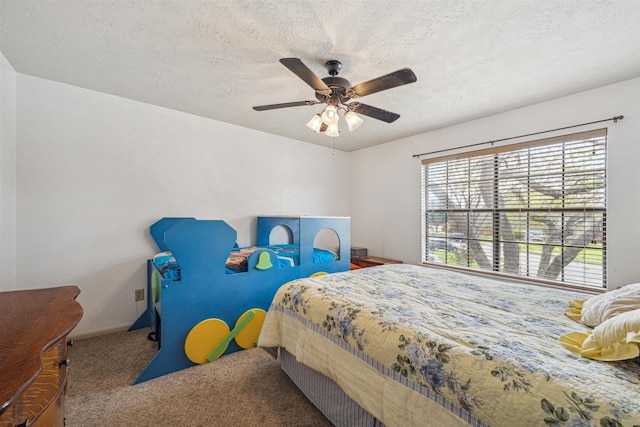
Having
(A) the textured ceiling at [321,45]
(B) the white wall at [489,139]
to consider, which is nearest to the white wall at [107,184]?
(A) the textured ceiling at [321,45]

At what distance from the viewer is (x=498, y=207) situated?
2.90m

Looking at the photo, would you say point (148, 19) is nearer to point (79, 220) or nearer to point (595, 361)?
point (79, 220)

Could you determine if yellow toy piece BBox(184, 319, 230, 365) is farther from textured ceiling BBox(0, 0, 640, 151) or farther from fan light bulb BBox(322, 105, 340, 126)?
textured ceiling BBox(0, 0, 640, 151)

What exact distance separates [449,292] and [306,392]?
1090 mm

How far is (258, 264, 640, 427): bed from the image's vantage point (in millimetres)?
722

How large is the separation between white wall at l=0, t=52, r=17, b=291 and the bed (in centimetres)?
208

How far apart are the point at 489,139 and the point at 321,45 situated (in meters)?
2.28

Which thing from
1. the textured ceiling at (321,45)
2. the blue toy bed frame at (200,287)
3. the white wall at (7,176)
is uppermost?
the textured ceiling at (321,45)

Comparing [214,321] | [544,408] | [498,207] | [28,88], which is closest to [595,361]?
[544,408]

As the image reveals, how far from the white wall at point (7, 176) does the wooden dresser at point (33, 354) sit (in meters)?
1.27

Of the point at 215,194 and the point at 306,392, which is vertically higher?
the point at 215,194

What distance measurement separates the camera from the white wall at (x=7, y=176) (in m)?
1.90

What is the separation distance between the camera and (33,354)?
0.68 m

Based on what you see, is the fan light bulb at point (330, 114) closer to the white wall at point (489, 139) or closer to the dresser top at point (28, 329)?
the dresser top at point (28, 329)
